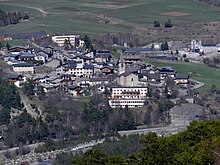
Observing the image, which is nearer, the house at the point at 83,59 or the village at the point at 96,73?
the village at the point at 96,73

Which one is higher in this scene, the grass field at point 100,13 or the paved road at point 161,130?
the grass field at point 100,13

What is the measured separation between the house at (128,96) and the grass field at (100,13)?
1527cm

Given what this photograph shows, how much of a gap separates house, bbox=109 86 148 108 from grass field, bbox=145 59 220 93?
372 cm

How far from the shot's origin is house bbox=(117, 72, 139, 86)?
37.2 metres

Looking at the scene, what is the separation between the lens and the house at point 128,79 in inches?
1465

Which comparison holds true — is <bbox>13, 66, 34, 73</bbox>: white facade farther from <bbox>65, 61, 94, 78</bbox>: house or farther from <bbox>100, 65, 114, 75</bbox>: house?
<bbox>100, 65, 114, 75</bbox>: house

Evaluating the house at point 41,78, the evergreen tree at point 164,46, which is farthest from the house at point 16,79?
the evergreen tree at point 164,46

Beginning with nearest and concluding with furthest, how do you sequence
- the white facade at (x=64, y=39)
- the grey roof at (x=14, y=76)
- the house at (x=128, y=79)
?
the house at (x=128, y=79) → the grey roof at (x=14, y=76) → the white facade at (x=64, y=39)

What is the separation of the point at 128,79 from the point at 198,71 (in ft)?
19.4

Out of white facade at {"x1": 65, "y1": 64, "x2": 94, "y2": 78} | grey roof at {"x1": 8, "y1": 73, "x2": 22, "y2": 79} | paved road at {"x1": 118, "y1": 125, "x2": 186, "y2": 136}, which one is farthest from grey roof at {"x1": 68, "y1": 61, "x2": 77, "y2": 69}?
paved road at {"x1": 118, "y1": 125, "x2": 186, "y2": 136}

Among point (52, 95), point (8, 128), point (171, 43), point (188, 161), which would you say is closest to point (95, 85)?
point (52, 95)

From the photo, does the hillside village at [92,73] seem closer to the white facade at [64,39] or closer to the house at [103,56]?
the house at [103,56]

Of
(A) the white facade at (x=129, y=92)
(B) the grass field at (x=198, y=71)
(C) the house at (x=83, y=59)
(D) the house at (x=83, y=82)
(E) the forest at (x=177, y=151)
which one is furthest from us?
(C) the house at (x=83, y=59)

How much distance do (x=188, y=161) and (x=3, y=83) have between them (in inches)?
797
